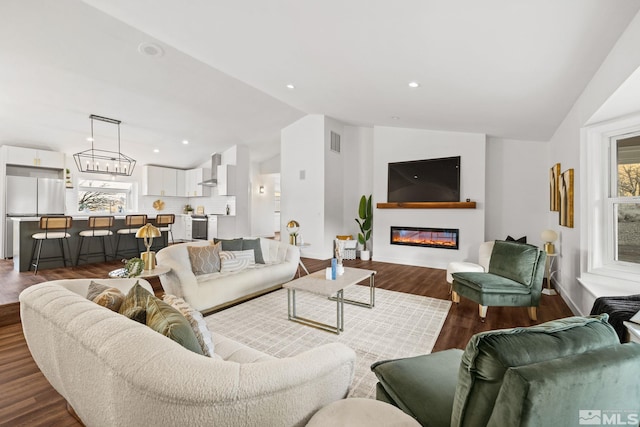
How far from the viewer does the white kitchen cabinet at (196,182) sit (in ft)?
27.7

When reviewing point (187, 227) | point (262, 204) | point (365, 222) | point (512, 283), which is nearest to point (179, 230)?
point (187, 227)

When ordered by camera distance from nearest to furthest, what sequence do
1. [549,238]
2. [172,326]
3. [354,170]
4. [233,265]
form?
[172,326]
[233,265]
[549,238]
[354,170]

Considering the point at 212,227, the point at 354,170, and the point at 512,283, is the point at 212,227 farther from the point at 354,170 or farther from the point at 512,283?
the point at 512,283

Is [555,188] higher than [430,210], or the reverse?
[555,188]

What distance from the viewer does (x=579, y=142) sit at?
3.01 m

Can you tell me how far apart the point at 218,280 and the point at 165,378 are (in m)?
2.56

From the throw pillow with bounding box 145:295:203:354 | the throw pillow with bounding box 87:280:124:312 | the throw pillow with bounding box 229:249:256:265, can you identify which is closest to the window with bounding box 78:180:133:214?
the throw pillow with bounding box 229:249:256:265

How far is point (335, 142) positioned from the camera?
6719 millimetres

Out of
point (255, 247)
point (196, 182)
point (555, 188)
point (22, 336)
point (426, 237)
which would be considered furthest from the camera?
point (196, 182)

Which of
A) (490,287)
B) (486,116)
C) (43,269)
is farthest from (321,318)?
(43,269)

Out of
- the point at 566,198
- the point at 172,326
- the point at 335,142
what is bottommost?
the point at 172,326

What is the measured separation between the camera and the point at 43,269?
4777 millimetres

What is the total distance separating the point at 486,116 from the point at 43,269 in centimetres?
760

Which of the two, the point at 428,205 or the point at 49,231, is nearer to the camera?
the point at 49,231
